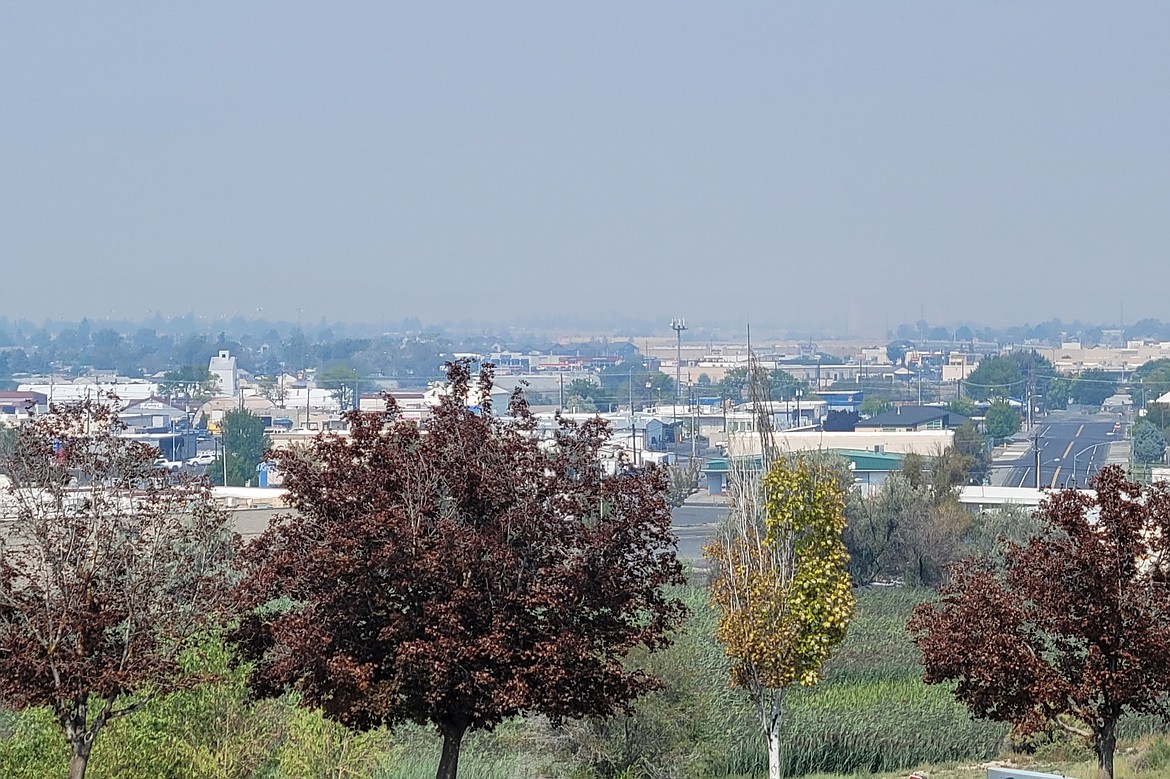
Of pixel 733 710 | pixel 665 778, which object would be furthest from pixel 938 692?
pixel 665 778

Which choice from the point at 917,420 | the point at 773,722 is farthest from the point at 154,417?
the point at 773,722

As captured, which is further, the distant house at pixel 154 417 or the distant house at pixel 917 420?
the distant house at pixel 154 417

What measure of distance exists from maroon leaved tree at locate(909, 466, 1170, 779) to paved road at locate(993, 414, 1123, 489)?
61349mm

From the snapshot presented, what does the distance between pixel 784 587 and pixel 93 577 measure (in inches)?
271

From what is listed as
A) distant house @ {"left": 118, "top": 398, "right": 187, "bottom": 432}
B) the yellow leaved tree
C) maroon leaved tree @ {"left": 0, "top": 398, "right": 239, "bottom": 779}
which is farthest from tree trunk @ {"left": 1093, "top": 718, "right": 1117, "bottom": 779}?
distant house @ {"left": 118, "top": 398, "right": 187, "bottom": 432}

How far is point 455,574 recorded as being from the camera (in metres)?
13.3

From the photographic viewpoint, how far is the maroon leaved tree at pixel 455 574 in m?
13.2

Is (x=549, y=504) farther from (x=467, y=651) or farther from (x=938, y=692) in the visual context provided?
(x=938, y=692)

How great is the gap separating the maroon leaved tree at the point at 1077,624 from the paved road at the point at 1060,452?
61.3 m

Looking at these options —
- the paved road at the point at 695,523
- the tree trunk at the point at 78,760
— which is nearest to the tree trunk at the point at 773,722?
the tree trunk at the point at 78,760

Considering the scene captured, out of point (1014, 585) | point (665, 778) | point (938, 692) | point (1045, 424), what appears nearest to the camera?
point (1014, 585)

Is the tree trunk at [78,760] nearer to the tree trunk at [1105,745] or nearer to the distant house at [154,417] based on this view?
the tree trunk at [1105,745]

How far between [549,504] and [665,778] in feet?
27.7

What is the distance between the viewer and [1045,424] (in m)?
151
